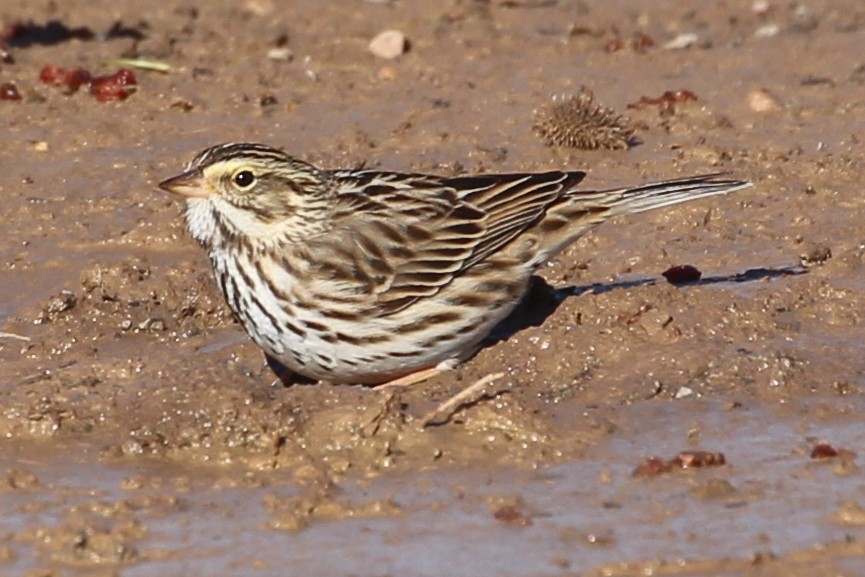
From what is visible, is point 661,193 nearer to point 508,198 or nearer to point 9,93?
point 508,198

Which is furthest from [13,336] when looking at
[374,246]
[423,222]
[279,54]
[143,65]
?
[279,54]

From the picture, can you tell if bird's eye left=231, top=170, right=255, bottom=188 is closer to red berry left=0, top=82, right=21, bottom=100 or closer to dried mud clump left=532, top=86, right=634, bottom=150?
dried mud clump left=532, top=86, right=634, bottom=150

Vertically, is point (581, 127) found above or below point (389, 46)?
below

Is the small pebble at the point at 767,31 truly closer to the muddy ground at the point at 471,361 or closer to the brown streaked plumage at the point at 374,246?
the muddy ground at the point at 471,361

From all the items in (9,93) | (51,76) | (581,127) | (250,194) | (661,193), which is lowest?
(661,193)

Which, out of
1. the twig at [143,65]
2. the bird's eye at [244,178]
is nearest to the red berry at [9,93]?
the twig at [143,65]

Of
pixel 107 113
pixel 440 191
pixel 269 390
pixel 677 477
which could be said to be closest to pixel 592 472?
pixel 677 477

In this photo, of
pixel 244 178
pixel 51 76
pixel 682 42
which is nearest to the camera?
pixel 244 178

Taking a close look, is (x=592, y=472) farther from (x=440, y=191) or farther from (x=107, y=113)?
(x=107, y=113)

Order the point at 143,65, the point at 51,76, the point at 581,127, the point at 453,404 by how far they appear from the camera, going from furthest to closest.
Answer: the point at 143,65
the point at 51,76
the point at 581,127
the point at 453,404
